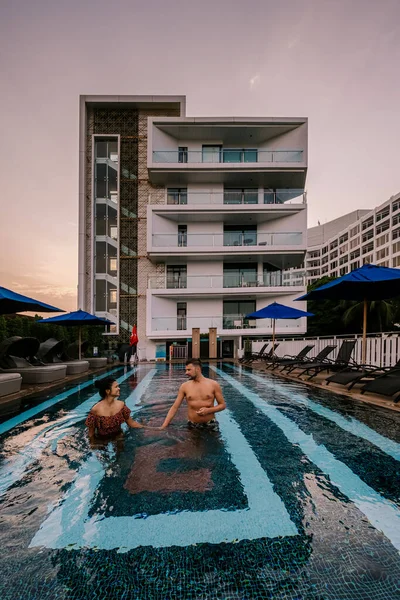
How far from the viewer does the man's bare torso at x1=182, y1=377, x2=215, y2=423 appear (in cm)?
466

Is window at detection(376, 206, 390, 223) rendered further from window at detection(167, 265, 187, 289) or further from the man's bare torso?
the man's bare torso

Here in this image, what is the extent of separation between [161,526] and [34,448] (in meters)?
2.65

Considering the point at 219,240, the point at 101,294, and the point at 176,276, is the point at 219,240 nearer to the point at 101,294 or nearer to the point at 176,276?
the point at 176,276

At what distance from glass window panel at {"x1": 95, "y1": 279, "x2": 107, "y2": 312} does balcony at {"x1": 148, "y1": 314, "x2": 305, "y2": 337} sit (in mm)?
5484

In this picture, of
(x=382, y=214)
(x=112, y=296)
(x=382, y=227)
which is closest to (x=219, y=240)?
(x=112, y=296)

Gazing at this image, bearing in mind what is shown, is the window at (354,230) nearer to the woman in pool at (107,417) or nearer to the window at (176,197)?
the window at (176,197)

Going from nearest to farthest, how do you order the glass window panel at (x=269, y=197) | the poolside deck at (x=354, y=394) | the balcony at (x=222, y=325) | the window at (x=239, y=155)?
the poolside deck at (x=354, y=394), the balcony at (x=222, y=325), the glass window panel at (x=269, y=197), the window at (x=239, y=155)

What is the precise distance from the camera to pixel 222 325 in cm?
2081

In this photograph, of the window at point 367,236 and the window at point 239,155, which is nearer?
the window at point 239,155

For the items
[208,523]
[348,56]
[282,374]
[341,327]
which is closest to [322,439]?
[208,523]

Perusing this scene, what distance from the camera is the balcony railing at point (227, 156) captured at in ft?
70.4

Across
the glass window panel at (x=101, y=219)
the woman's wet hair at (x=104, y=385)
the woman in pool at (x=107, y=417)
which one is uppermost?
the glass window panel at (x=101, y=219)

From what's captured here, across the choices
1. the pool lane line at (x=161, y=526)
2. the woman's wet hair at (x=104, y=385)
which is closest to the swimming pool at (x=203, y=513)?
the pool lane line at (x=161, y=526)

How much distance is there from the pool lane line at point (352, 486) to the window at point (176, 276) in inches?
685
